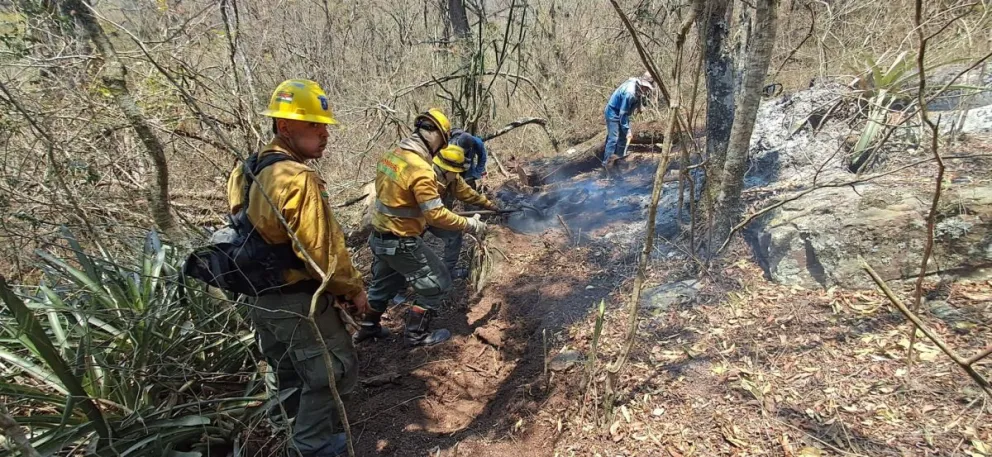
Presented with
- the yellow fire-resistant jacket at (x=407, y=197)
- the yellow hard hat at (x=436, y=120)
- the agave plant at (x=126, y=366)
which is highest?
the yellow hard hat at (x=436, y=120)

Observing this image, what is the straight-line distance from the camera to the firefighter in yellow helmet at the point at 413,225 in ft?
11.7

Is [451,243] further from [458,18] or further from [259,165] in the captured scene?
[458,18]

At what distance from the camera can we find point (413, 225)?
12.4 feet

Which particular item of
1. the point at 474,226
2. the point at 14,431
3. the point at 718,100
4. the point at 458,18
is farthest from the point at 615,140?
the point at 14,431

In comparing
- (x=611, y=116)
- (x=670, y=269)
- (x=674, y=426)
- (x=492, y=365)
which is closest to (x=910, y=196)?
(x=670, y=269)

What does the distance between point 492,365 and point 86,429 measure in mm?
2435

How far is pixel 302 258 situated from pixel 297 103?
0.82 m

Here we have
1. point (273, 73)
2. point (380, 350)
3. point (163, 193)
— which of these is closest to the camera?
point (163, 193)

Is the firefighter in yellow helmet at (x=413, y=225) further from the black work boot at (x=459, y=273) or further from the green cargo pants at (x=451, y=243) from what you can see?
the black work boot at (x=459, y=273)

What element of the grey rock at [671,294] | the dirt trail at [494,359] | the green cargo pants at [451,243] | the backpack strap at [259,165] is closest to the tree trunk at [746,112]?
the grey rock at [671,294]

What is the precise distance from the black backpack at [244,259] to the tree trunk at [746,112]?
2827mm

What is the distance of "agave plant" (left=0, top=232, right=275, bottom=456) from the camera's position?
2.09 meters

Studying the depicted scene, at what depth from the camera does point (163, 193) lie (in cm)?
323

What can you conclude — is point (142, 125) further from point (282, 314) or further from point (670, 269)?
point (670, 269)
